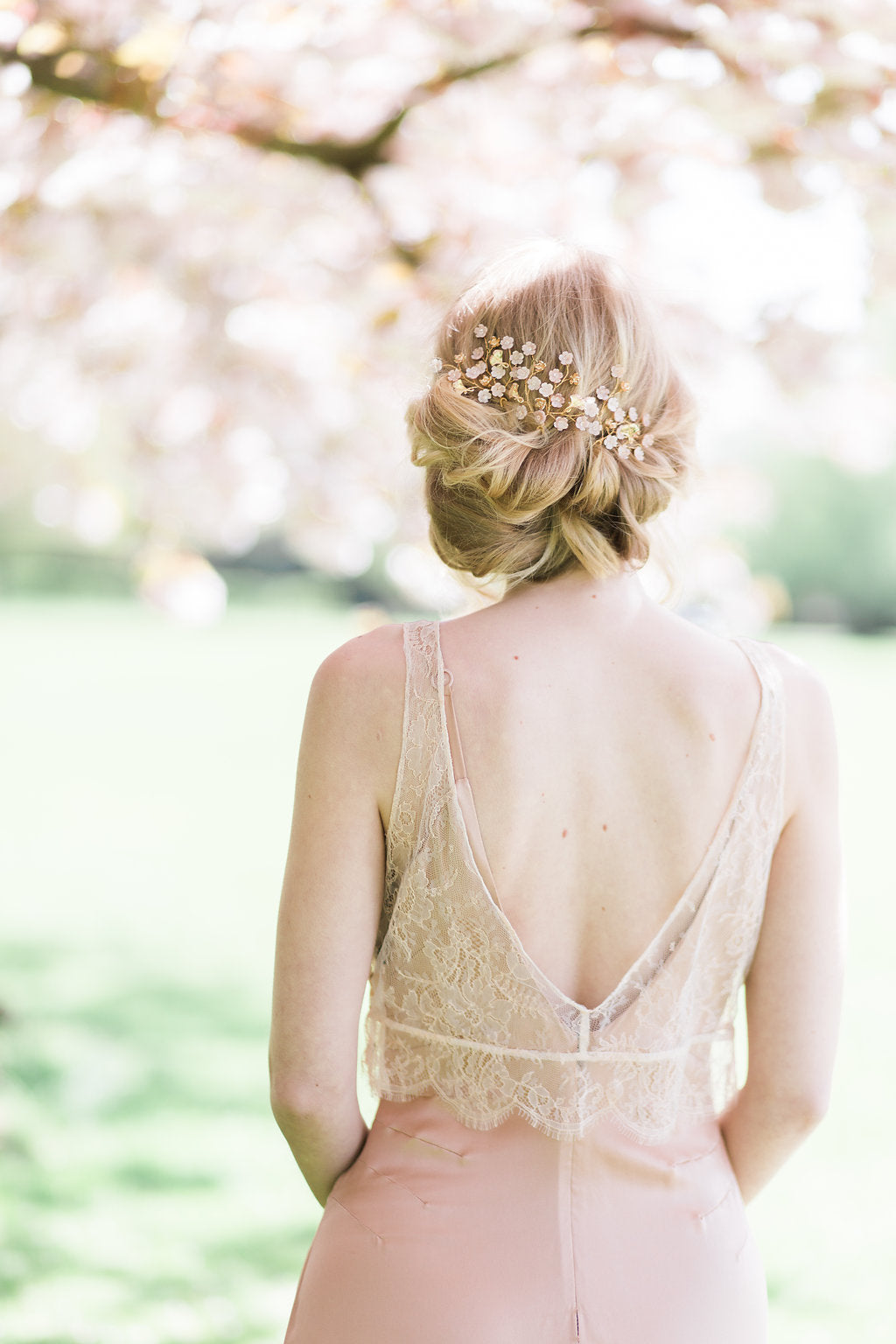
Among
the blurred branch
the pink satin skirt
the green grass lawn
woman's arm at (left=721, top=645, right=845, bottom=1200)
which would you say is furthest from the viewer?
the green grass lawn

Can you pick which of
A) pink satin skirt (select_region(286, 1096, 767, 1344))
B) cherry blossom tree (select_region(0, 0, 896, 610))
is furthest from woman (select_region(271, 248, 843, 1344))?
cherry blossom tree (select_region(0, 0, 896, 610))

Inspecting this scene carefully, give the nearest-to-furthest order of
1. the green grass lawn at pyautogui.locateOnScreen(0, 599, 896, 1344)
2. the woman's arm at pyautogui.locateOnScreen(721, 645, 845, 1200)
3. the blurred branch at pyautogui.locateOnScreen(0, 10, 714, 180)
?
the woman's arm at pyautogui.locateOnScreen(721, 645, 845, 1200)
the blurred branch at pyautogui.locateOnScreen(0, 10, 714, 180)
the green grass lawn at pyautogui.locateOnScreen(0, 599, 896, 1344)

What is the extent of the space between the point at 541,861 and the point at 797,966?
349mm

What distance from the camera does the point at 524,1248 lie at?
124 centimetres

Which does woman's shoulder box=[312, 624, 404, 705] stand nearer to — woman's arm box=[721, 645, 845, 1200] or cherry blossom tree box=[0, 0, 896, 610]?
woman's arm box=[721, 645, 845, 1200]

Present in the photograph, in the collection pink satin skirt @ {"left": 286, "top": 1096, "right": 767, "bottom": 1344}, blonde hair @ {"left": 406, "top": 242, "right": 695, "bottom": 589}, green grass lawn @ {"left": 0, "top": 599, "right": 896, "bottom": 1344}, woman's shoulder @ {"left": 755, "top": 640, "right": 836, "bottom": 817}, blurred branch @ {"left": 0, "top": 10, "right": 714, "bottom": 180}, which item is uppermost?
blurred branch @ {"left": 0, "top": 10, "right": 714, "bottom": 180}

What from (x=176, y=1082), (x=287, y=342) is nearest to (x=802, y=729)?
(x=287, y=342)

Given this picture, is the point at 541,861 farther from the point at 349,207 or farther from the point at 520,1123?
the point at 349,207

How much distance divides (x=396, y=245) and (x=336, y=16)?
569mm

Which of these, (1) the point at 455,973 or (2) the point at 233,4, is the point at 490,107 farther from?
(1) the point at 455,973

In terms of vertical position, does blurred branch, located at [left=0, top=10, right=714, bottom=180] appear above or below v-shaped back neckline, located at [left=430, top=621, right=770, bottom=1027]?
above

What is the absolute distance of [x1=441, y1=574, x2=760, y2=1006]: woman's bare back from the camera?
49.3 inches

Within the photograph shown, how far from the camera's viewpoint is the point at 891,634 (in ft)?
101

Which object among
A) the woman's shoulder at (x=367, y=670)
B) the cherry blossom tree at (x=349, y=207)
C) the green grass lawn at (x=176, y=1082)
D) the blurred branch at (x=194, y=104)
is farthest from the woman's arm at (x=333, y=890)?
the blurred branch at (x=194, y=104)
